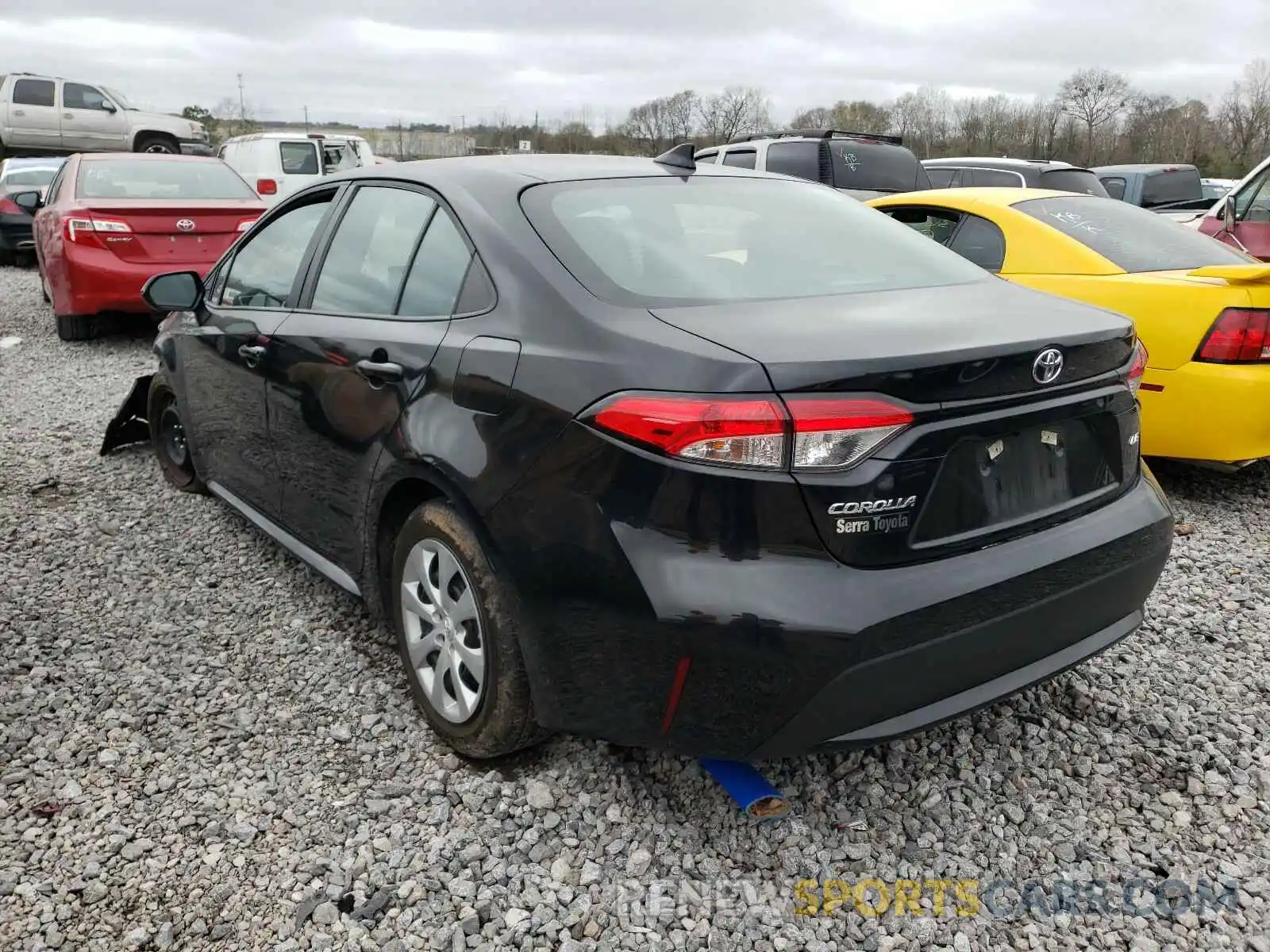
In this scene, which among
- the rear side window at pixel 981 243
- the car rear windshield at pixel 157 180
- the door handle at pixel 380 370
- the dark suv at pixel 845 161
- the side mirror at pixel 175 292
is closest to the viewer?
the door handle at pixel 380 370

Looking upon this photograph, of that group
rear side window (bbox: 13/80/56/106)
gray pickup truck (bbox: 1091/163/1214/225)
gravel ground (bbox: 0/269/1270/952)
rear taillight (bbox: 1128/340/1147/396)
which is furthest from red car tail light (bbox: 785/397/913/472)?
rear side window (bbox: 13/80/56/106)

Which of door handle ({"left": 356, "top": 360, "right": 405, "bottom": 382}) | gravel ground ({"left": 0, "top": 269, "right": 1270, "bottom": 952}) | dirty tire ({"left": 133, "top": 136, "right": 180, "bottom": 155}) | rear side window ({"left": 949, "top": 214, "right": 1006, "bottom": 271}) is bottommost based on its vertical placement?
gravel ground ({"left": 0, "top": 269, "right": 1270, "bottom": 952})

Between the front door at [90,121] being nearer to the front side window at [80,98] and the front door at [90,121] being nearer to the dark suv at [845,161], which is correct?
the front side window at [80,98]

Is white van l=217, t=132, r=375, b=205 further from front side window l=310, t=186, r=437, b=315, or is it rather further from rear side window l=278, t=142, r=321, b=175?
front side window l=310, t=186, r=437, b=315

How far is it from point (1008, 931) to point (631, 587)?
1.12m

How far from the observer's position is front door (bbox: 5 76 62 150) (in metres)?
20.7

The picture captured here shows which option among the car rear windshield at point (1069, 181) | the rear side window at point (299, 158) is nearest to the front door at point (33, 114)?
the rear side window at point (299, 158)

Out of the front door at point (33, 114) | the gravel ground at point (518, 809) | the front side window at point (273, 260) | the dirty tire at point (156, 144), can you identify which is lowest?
the gravel ground at point (518, 809)

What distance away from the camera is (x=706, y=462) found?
6.42 ft

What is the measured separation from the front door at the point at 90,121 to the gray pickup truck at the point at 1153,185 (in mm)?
19306

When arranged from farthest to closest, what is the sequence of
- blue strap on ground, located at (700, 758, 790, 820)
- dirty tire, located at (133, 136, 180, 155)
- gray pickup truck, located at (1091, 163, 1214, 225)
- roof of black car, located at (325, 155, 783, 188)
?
dirty tire, located at (133, 136, 180, 155)
gray pickup truck, located at (1091, 163, 1214, 225)
roof of black car, located at (325, 155, 783, 188)
blue strap on ground, located at (700, 758, 790, 820)

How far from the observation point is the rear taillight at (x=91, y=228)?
7.70 meters

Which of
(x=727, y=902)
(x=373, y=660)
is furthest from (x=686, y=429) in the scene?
(x=373, y=660)

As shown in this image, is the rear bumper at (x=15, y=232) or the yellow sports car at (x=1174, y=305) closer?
the yellow sports car at (x=1174, y=305)
